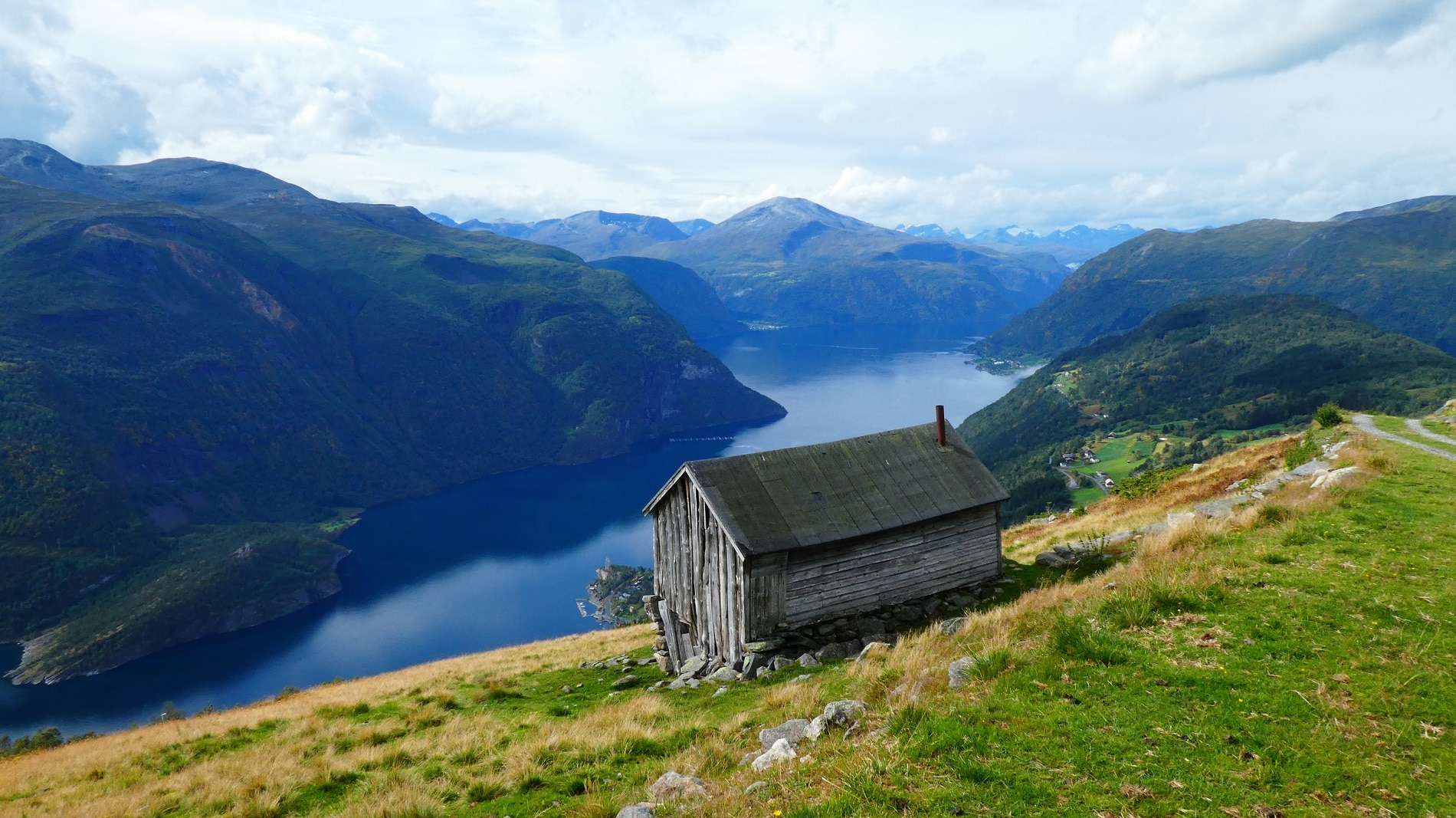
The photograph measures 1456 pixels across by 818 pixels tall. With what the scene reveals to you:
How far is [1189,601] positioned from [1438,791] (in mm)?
5658

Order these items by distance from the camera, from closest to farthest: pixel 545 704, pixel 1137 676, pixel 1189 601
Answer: pixel 1137 676, pixel 1189 601, pixel 545 704

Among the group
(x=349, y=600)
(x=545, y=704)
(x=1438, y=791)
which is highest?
(x=1438, y=791)

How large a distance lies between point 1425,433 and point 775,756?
144ft

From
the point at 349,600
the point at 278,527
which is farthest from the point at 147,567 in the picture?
the point at 349,600

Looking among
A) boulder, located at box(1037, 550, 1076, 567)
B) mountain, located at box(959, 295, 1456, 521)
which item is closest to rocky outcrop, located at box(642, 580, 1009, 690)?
boulder, located at box(1037, 550, 1076, 567)

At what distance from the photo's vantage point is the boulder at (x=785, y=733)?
11.4 m

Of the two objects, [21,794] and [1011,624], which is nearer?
[1011,624]

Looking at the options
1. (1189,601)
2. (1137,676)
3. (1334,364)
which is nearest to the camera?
(1137,676)

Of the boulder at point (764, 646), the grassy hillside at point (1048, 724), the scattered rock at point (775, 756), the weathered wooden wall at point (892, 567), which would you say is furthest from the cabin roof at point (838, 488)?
the scattered rock at point (775, 756)

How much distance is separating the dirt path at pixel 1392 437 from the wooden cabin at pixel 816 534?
19654mm

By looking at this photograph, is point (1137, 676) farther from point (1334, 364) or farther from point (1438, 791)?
point (1334, 364)

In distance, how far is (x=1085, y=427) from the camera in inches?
6373

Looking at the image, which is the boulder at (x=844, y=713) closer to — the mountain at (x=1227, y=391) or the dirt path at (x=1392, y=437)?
the dirt path at (x=1392, y=437)

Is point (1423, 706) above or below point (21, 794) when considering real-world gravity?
above
